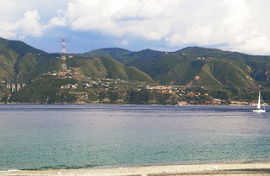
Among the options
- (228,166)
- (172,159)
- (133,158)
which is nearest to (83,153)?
(133,158)

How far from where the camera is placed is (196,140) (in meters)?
106

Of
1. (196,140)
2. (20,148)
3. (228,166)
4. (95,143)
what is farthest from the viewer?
(196,140)

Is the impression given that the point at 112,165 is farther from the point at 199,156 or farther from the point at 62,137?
the point at 62,137

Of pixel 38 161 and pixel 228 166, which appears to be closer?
pixel 228 166

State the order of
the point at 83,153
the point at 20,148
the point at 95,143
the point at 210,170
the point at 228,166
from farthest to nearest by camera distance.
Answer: the point at 95,143
the point at 20,148
the point at 83,153
the point at 228,166
the point at 210,170

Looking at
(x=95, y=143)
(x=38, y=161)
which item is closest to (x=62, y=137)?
(x=95, y=143)

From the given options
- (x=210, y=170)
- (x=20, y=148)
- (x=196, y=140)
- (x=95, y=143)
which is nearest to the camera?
(x=210, y=170)

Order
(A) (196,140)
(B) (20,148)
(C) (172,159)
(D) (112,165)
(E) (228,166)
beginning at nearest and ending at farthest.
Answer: (E) (228,166)
(D) (112,165)
(C) (172,159)
(B) (20,148)
(A) (196,140)

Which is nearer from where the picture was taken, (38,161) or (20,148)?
(38,161)

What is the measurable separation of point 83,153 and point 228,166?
3053 centimetres

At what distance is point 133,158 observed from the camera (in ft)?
246

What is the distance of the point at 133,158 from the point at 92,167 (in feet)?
38.6

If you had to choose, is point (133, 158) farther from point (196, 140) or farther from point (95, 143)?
point (196, 140)

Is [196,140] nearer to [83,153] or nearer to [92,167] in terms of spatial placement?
[83,153]
